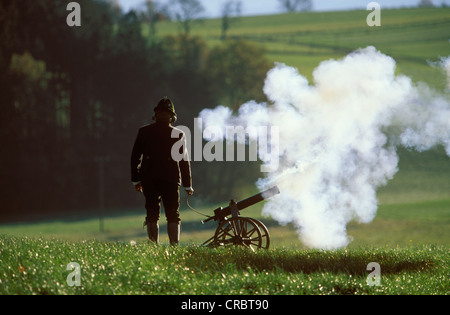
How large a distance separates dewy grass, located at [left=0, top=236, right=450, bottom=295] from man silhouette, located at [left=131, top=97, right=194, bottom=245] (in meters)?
0.76

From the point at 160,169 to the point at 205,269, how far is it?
2713mm

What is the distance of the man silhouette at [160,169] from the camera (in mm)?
13461

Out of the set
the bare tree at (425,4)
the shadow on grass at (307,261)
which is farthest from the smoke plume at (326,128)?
the bare tree at (425,4)

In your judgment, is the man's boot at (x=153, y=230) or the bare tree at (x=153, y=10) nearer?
the man's boot at (x=153, y=230)

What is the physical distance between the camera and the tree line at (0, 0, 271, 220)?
6000cm

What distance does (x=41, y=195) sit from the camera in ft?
201

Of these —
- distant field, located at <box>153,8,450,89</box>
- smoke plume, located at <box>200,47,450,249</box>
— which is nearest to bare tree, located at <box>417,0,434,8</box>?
distant field, located at <box>153,8,450,89</box>

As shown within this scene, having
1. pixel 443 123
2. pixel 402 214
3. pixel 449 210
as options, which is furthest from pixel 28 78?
pixel 443 123

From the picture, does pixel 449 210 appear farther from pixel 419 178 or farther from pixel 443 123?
pixel 443 123

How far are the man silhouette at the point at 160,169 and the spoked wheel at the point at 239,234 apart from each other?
93 centimetres

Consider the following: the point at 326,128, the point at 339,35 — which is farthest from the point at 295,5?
the point at 326,128

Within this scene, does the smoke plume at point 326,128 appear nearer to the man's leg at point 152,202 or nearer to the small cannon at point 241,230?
the small cannon at point 241,230

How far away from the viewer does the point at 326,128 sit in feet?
53.7
